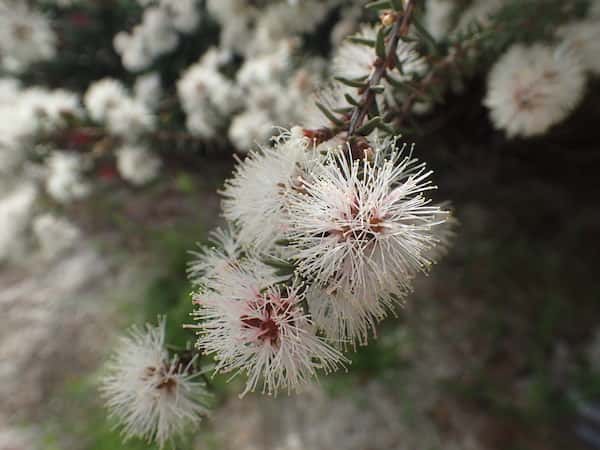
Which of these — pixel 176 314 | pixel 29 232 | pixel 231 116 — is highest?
pixel 29 232

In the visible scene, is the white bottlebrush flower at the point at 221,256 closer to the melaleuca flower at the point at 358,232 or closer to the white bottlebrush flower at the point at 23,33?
the melaleuca flower at the point at 358,232

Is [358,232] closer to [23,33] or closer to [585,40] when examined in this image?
[585,40]

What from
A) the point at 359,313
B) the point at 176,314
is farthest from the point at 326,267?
the point at 176,314

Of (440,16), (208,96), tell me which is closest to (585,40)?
(440,16)

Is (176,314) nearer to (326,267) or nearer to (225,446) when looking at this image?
(225,446)

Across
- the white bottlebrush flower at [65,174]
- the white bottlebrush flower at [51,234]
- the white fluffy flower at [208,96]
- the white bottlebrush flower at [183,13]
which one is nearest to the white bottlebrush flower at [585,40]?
the white fluffy flower at [208,96]

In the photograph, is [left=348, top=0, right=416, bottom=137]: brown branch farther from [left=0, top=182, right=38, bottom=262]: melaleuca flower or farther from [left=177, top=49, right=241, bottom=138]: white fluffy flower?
[left=0, top=182, right=38, bottom=262]: melaleuca flower
